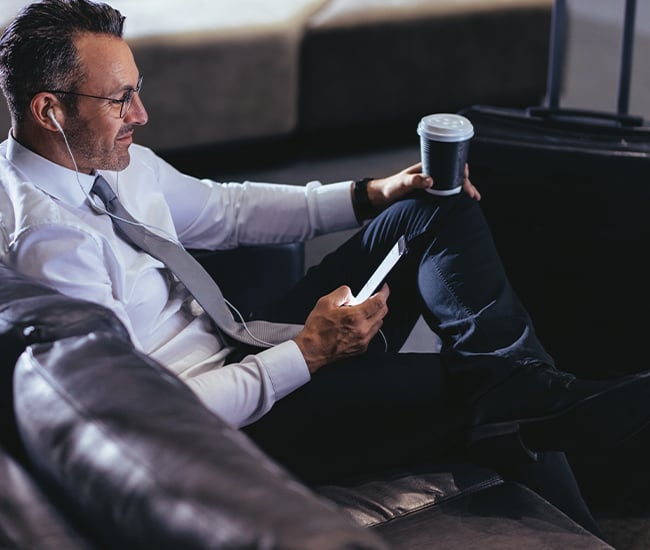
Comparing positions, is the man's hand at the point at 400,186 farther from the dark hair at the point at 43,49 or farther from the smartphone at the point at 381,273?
the dark hair at the point at 43,49

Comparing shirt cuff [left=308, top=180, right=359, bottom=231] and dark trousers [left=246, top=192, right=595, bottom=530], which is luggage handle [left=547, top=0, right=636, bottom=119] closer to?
shirt cuff [left=308, top=180, right=359, bottom=231]

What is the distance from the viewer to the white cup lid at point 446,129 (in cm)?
165

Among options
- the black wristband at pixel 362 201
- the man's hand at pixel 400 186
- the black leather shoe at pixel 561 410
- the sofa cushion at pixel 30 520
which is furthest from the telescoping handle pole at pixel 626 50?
the sofa cushion at pixel 30 520

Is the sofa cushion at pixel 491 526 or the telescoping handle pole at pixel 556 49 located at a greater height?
the telescoping handle pole at pixel 556 49

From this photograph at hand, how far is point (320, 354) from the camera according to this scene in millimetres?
1486

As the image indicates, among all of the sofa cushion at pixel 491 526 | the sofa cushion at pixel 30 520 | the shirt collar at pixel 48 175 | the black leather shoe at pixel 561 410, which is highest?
the shirt collar at pixel 48 175

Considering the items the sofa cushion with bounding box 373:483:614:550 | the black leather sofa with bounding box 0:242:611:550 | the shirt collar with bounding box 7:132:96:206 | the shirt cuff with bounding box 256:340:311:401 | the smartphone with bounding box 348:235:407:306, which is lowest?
the sofa cushion with bounding box 373:483:614:550

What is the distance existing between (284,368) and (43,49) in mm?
543

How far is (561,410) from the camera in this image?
1.45 m

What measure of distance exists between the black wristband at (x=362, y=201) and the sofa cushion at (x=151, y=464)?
0.89 m

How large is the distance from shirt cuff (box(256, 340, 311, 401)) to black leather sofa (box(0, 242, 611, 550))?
332 mm

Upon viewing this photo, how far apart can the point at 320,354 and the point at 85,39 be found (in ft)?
1.78

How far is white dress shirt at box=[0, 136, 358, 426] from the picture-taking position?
4.50ft

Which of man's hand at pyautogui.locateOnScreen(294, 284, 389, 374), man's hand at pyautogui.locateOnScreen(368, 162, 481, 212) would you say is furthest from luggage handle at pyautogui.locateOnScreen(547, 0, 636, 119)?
man's hand at pyautogui.locateOnScreen(294, 284, 389, 374)
